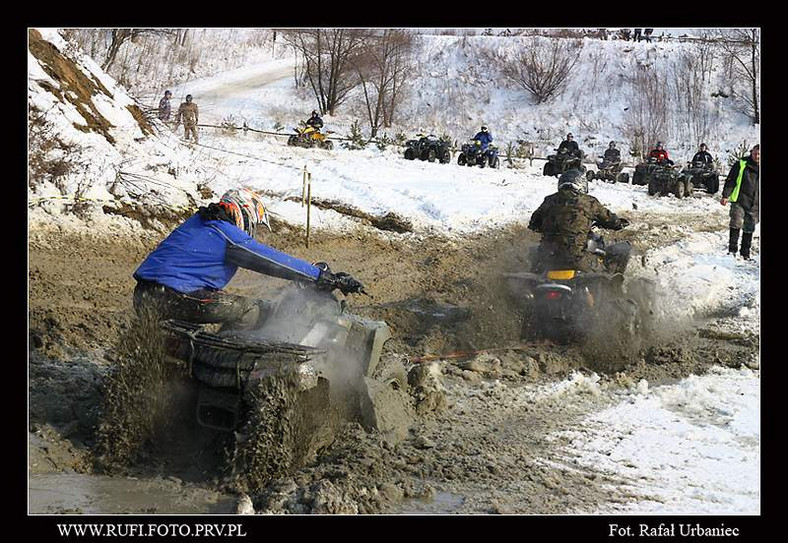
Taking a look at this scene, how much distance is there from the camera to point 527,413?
796 centimetres

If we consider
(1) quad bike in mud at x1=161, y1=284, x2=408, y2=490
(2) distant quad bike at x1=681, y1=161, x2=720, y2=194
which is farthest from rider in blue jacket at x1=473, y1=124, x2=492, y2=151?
(1) quad bike in mud at x1=161, y1=284, x2=408, y2=490

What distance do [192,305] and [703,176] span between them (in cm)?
2329

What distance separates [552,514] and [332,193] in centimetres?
1291

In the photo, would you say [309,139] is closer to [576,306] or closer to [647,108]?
[647,108]

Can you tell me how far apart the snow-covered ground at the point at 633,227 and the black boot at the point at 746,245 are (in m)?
0.26

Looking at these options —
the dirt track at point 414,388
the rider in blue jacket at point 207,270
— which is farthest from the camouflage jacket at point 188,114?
the rider in blue jacket at point 207,270

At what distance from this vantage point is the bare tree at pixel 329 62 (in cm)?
3756

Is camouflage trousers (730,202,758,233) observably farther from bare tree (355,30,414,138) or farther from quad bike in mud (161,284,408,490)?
bare tree (355,30,414,138)

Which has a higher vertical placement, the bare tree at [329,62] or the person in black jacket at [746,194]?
the bare tree at [329,62]

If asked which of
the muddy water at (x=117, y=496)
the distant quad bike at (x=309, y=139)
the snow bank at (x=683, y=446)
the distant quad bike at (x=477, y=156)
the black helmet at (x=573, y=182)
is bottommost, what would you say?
the muddy water at (x=117, y=496)

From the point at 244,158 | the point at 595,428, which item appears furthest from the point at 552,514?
the point at 244,158

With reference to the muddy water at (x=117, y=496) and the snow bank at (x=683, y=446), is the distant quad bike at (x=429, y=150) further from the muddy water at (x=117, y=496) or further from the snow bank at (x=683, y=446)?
the muddy water at (x=117, y=496)

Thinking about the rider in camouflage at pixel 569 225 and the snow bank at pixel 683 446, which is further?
the rider in camouflage at pixel 569 225

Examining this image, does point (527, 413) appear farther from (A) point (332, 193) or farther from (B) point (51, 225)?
(A) point (332, 193)
